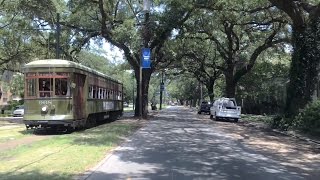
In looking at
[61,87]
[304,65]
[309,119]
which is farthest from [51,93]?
[304,65]

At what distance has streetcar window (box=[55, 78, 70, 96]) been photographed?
2384 cm

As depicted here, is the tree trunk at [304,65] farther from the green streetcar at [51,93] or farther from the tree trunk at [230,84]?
the tree trunk at [230,84]

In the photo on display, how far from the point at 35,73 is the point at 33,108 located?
5.52ft

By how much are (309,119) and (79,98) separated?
38.3ft

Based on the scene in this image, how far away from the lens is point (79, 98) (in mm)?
25125

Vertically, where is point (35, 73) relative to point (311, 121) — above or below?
above

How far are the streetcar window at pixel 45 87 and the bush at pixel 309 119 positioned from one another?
42.1 ft

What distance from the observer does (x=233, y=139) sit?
862 inches

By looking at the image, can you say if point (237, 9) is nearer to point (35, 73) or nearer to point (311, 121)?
point (311, 121)

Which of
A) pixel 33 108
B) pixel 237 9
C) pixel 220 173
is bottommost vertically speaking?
pixel 220 173

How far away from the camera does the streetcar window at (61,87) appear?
23844 millimetres

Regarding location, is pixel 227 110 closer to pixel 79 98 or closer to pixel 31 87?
pixel 79 98

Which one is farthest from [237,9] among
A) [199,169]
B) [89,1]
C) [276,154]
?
[199,169]

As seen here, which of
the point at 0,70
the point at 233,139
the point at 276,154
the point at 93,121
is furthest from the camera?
the point at 0,70
